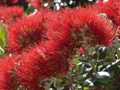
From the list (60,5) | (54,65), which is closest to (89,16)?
(54,65)

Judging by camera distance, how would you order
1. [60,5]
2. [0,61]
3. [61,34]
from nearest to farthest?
[61,34], [0,61], [60,5]

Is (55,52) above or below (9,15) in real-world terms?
above

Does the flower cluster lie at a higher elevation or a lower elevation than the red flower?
higher

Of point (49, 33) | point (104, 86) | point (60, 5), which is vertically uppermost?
point (49, 33)

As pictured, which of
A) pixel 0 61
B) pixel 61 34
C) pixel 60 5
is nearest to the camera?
pixel 61 34

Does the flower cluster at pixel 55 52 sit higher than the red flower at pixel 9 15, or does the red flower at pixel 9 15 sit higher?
the flower cluster at pixel 55 52

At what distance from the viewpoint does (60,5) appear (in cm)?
512

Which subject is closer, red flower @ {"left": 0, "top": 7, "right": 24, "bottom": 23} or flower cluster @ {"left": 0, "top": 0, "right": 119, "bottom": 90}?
flower cluster @ {"left": 0, "top": 0, "right": 119, "bottom": 90}

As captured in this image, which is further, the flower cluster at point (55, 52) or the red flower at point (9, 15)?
the red flower at point (9, 15)

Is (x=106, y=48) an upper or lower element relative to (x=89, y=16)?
lower

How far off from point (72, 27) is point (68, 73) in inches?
7.7

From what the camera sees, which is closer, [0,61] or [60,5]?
[0,61]

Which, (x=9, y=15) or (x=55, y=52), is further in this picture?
(x=9, y=15)

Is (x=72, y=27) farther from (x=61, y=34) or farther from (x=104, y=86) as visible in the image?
(x=104, y=86)
